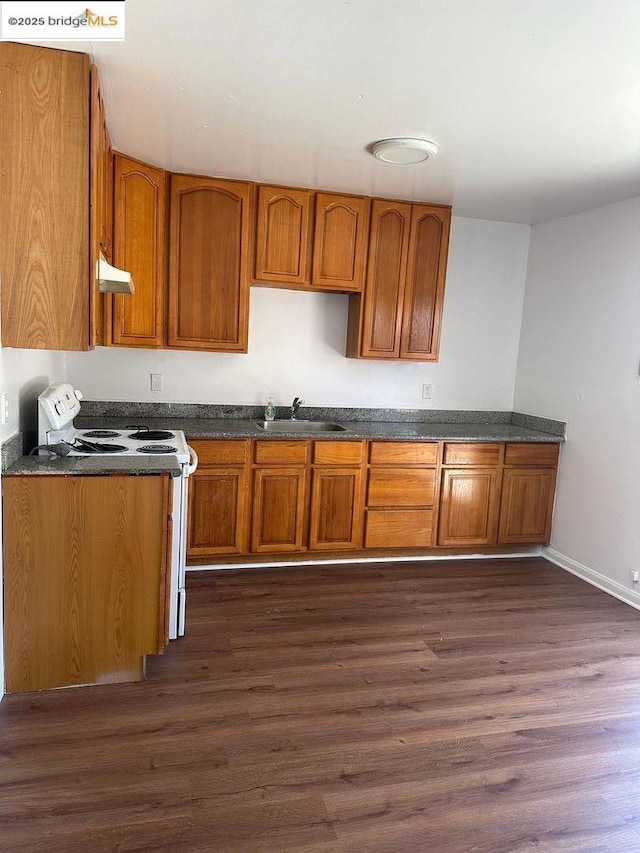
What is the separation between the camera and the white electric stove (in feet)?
8.25

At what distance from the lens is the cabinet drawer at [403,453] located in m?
3.81

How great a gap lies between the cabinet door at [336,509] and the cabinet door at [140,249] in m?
1.36

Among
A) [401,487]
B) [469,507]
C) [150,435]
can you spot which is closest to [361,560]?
[401,487]

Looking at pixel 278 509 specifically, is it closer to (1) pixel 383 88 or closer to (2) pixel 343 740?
(2) pixel 343 740

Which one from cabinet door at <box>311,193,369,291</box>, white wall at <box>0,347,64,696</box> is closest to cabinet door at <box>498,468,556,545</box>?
cabinet door at <box>311,193,369,291</box>

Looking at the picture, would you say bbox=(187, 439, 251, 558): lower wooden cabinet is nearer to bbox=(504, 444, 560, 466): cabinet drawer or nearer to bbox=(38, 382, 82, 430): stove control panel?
bbox=(38, 382, 82, 430): stove control panel

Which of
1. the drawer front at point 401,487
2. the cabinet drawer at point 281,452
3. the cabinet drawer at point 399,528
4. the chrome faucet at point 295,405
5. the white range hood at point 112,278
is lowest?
the cabinet drawer at point 399,528

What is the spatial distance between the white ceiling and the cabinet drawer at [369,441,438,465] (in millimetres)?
1612

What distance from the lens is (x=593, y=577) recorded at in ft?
12.5

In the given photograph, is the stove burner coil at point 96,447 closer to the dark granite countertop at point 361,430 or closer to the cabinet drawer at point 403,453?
the dark granite countertop at point 361,430

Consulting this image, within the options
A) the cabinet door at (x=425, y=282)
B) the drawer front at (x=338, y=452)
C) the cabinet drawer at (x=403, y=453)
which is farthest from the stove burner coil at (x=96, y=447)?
the cabinet door at (x=425, y=282)

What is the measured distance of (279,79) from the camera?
7.18ft

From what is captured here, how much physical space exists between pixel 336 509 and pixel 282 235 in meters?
1.79

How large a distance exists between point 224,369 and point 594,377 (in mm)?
2474
